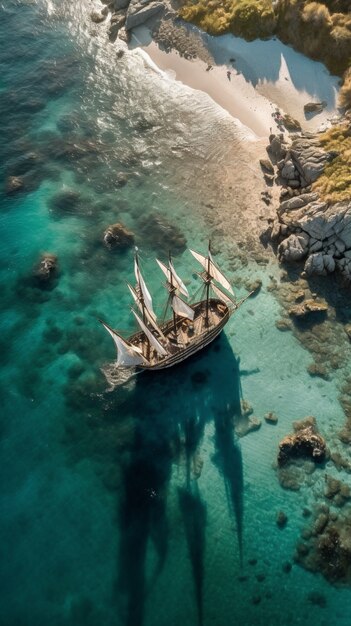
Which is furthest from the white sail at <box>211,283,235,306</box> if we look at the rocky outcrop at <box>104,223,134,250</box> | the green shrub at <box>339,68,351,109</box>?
the green shrub at <box>339,68,351,109</box>

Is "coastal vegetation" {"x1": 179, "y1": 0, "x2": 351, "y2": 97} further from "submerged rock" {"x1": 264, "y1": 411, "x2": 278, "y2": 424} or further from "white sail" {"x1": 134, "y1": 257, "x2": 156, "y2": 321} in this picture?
"submerged rock" {"x1": 264, "y1": 411, "x2": 278, "y2": 424}

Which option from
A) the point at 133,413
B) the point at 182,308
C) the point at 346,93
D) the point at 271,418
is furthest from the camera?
the point at 346,93

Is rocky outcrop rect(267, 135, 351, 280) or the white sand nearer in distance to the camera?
rocky outcrop rect(267, 135, 351, 280)

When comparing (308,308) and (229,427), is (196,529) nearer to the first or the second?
(229,427)

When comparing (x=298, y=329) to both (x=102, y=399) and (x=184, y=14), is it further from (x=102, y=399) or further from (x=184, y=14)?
(x=184, y=14)

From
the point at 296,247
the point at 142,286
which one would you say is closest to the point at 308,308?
the point at 296,247

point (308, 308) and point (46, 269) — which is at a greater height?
point (308, 308)
